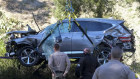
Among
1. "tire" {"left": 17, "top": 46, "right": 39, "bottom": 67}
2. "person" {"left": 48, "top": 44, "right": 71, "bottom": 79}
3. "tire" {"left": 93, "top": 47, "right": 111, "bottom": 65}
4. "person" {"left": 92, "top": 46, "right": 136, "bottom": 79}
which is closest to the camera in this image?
"person" {"left": 92, "top": 46, "right": 136, "bottom": 79}

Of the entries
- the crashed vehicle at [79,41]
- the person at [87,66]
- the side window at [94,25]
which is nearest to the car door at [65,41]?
the crashed vehicle at [79,41]

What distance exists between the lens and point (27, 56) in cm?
902

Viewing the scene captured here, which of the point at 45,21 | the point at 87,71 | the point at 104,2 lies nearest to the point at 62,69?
the point at 87,71

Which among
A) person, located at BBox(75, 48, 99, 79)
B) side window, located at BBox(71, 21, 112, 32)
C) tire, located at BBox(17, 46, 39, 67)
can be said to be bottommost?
tire, located at BBox(17, 46, 39, 67)

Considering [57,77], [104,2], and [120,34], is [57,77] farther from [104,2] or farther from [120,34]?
[104,2]

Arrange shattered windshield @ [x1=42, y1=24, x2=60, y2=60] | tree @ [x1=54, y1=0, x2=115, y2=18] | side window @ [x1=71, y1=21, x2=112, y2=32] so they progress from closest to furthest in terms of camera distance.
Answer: shattered windshield @ [x1=42, y1=24, x2=60, y2=60]
side window @ [x1=71, y1=21, x2=112, y2=32]
tree @ [x1=54, y1=0, x2=115, y2=18]

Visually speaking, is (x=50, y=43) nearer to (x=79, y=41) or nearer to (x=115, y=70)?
(x=79, y=41)

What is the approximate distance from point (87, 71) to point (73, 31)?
11.5 ft

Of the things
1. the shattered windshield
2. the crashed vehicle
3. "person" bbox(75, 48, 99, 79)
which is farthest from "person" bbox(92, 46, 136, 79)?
the crashed vehicle

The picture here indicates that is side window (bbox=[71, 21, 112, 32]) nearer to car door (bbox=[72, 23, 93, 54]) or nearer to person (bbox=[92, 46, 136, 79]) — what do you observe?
car door (bbox=[72, 23, 93, 54])

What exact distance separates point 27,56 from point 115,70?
20.5 ft

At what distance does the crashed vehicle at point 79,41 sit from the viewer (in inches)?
348

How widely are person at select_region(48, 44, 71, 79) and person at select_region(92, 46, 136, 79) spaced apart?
2.61m

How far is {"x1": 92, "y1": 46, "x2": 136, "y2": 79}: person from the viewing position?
10.5 ft
